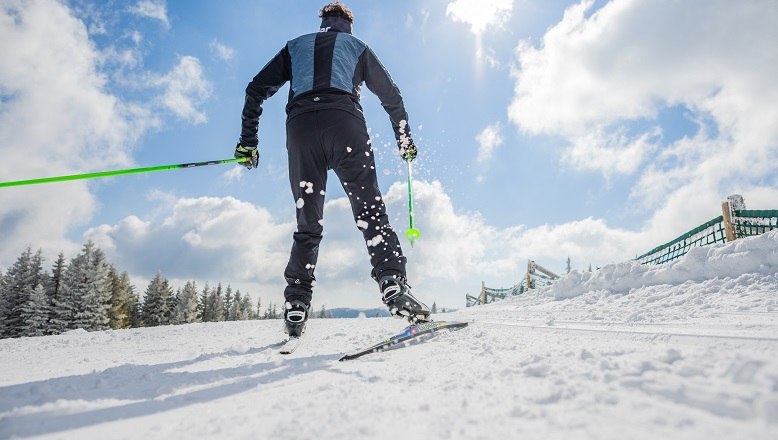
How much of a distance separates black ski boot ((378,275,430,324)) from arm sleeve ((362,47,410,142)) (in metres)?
1.71

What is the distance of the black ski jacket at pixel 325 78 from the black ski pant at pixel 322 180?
149 millimetres

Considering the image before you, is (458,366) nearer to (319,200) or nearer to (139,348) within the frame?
(319,200)

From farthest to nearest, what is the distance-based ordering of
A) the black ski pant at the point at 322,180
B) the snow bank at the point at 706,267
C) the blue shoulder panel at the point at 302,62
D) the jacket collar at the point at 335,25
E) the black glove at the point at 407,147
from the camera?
the snow bank at the point at 706,267 → the black glove at the point at 407,147 → the jacket collar at the point at 335,25 → the blue shoulder panel at the point at 302,62 → the black ski pant at the point at 322,180

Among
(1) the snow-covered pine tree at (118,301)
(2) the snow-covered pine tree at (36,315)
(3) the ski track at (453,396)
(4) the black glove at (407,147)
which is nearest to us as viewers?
(3) the ski track at (453,396)

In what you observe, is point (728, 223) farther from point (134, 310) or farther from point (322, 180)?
point (134, 310)

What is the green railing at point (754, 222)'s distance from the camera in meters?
8.14

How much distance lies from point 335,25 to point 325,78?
2.42ft

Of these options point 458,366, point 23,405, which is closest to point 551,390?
point 458,366

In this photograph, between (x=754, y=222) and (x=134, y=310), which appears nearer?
(x=754, y=222)

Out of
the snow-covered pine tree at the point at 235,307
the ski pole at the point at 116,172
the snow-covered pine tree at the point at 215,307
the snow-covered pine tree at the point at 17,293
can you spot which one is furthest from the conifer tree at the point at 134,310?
the ski pole at the point at 116,172

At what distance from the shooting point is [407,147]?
3.96 m

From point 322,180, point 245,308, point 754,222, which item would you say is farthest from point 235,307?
point 322,180

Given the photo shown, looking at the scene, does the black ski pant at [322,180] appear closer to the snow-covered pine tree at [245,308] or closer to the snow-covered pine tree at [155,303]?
the snow-covered pine tree at [155,303]

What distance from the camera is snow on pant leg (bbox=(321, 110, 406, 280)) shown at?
3.05m
